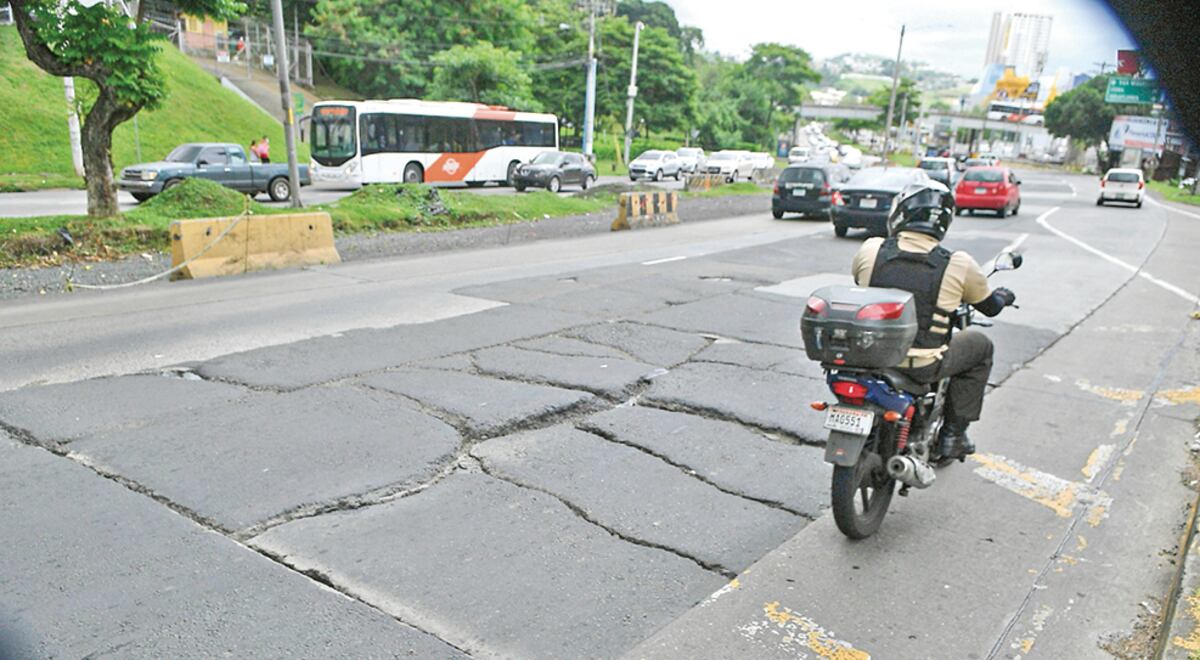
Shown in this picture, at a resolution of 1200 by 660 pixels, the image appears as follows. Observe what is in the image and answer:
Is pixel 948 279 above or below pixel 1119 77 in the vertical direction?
below

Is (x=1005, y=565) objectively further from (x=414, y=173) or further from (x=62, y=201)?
(x=414, y=173)

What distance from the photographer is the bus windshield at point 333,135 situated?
1117 inches

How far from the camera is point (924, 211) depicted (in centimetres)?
451

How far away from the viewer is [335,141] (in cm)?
2864

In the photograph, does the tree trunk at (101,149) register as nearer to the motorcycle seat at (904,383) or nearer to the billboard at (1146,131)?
the motorcycle seat at (904,383)

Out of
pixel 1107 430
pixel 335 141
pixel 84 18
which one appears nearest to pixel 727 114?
pixel 335 141

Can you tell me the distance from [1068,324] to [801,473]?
655 cm

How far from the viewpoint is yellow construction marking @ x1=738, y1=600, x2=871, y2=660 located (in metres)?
3.44

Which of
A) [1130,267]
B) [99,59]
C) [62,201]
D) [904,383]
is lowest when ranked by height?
[62,201]

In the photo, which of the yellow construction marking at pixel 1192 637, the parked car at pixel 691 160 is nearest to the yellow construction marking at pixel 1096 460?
the yellow construction marking at pixel 1192 637

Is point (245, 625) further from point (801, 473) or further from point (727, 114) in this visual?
point (727, 114)

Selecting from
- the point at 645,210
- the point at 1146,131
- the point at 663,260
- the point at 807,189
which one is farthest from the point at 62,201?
the point at 1146,131

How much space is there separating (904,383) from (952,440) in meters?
0.82

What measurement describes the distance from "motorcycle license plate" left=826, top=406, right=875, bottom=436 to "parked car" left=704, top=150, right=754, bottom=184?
126 ft
